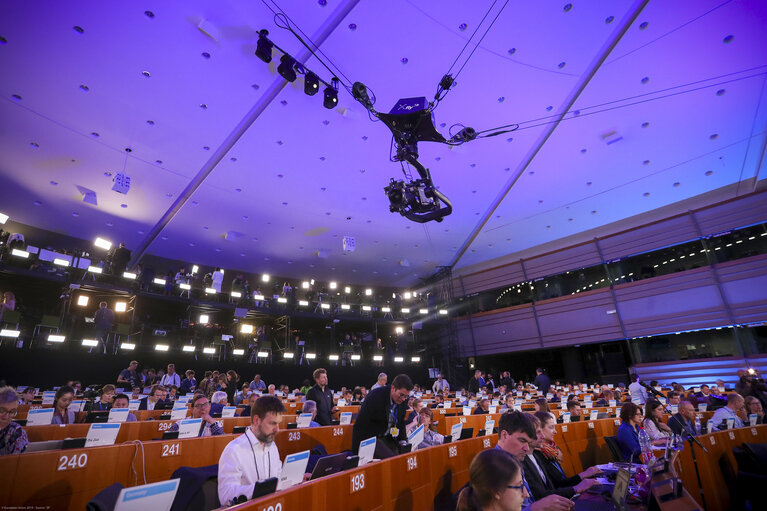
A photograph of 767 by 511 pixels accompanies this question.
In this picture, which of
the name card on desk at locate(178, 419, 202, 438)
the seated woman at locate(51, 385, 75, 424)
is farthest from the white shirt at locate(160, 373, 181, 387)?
the name card on desk at locate(178, 419, 202, 438)

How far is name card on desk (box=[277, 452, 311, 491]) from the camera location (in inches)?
82.7

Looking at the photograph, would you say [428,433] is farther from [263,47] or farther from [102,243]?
[102,243]

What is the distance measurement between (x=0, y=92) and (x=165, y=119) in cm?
292

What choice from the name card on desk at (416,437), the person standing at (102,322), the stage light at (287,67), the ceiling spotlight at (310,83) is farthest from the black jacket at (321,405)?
the person standing at (102,322)

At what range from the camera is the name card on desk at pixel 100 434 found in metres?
3.34

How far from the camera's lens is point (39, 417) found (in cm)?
446

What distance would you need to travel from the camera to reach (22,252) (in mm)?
10352

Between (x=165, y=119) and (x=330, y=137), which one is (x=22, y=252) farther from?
(x=330, y=137)

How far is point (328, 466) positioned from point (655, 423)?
420cm

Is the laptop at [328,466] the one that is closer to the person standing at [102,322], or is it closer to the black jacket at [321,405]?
the black jacket at [321,405]

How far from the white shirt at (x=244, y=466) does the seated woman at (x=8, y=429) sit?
2.07 meters

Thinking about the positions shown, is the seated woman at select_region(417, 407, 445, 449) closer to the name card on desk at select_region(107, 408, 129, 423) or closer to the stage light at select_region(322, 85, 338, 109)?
the name card on desk at select_region(107, 408, 129, 423)

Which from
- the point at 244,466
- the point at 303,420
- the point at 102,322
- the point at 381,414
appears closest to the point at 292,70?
the point at 303,420

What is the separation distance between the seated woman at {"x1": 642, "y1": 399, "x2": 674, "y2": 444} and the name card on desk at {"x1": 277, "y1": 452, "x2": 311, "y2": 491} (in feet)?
13.9
